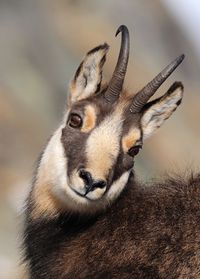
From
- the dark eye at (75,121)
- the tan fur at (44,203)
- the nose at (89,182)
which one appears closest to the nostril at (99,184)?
the nose at (89,182)

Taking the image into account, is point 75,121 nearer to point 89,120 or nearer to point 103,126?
point 89,120

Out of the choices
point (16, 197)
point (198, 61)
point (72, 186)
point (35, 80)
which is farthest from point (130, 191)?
point (198, 61)

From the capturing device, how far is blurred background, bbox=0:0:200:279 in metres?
17.7

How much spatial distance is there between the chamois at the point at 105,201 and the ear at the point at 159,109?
0.02m

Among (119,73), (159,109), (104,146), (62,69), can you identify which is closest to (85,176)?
(104,146)

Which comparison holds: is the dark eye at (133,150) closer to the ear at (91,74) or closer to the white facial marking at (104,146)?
the white facial marking at (104,146)

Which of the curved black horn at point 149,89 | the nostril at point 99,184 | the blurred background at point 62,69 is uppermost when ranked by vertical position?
the curved black horn at point 149,89

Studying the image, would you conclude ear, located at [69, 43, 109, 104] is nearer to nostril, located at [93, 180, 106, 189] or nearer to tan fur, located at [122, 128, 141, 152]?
tan fur, located at [122, 128, 141, 152]

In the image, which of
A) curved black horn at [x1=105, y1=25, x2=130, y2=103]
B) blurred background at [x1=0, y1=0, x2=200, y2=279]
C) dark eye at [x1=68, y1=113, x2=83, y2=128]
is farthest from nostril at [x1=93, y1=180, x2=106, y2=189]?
blurred background at [x1=0, y1=0, x2=200, y2=279]

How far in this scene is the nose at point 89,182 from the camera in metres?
7.47

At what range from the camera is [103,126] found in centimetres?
802

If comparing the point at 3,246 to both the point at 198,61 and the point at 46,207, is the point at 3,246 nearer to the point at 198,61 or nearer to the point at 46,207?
the point at 46,207

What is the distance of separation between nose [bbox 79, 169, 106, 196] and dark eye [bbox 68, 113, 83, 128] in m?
0.73

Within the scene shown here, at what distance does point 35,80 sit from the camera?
72.8ft
